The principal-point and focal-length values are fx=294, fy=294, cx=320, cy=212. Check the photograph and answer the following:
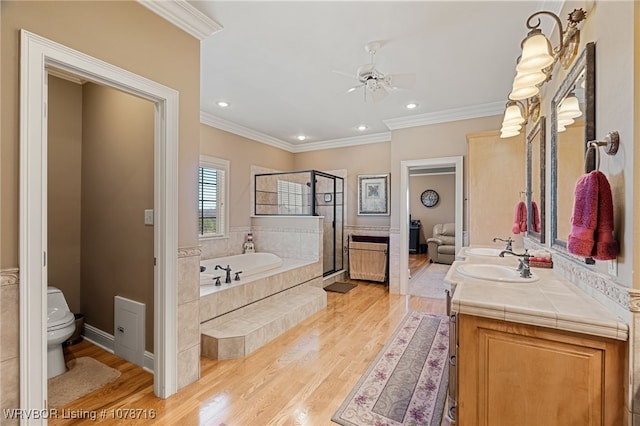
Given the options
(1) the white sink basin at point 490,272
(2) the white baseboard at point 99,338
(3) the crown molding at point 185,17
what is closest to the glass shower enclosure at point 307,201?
(2) the white baseboard at point 99,338

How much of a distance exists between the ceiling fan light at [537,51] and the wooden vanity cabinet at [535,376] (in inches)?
52.3

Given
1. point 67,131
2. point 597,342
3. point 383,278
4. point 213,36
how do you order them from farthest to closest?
point 383,278, point 67,131, point 213,36, point 597,342

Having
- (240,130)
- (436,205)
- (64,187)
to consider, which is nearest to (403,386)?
(64,187)

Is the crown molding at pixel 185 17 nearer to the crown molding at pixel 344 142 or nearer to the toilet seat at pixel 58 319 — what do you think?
the toilet seat at pixel 58 319

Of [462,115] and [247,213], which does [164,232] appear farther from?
[462,115]

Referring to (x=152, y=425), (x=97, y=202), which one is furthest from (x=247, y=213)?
(x=152, y=425)

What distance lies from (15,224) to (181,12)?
5.15 feet

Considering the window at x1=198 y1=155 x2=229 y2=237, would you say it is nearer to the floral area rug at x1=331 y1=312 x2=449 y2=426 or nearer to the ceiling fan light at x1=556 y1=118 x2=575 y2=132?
the floral area rug at x1=331 y1=312 x2=449 y2=426

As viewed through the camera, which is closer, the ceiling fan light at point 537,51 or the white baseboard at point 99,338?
the ceiling fan light at point 537,51

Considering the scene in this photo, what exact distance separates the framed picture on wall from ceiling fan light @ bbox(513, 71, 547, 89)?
3.40 m

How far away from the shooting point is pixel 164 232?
192 centimetres

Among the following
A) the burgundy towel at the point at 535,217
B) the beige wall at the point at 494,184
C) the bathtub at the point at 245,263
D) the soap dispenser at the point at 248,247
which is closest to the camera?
the burgundy towel at the point at 535,217

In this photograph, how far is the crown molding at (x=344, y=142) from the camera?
17.0 feet

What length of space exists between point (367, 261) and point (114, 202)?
3.72 metres
